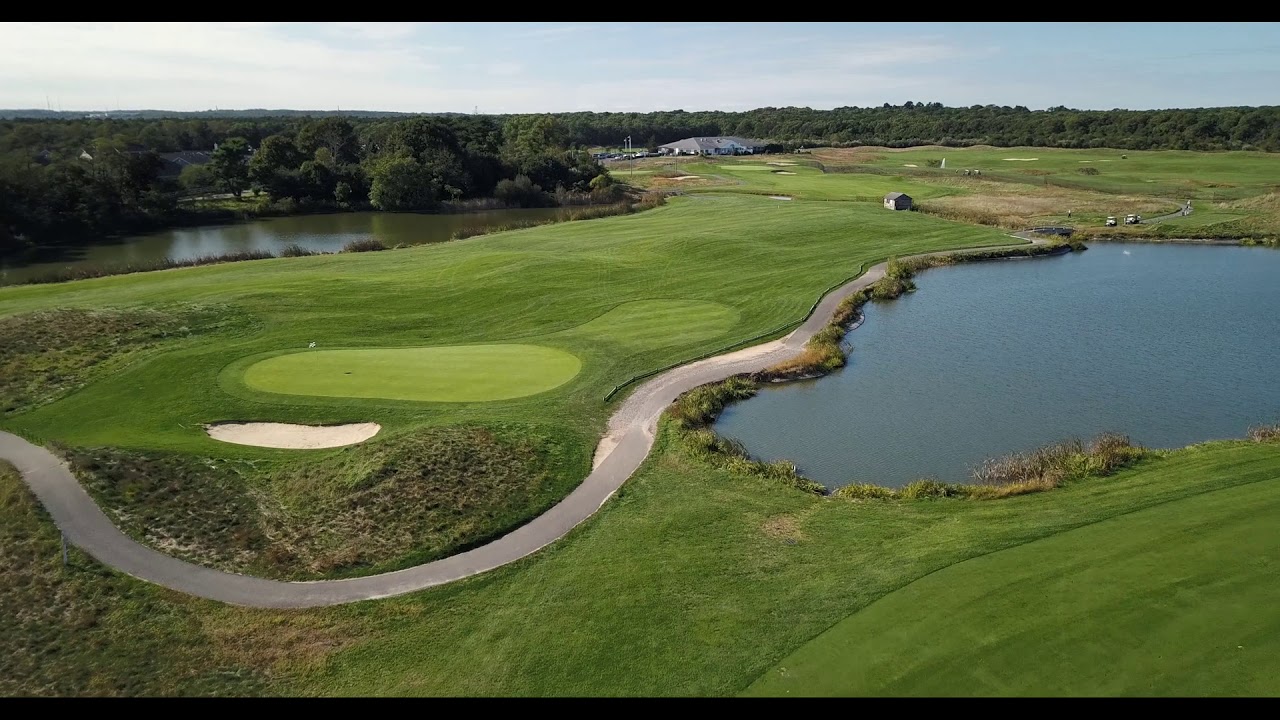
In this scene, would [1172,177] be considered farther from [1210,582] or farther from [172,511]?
[172,511]

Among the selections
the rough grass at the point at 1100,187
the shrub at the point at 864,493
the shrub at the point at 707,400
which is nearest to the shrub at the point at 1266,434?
the shrub at the point at 864,493

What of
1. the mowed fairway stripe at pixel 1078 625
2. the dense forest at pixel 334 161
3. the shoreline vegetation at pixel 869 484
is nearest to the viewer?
the mowed fairway stripe at pixel 1078 625

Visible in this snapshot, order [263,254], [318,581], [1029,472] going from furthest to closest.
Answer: [263,254] → [1029,472] → [318,581]

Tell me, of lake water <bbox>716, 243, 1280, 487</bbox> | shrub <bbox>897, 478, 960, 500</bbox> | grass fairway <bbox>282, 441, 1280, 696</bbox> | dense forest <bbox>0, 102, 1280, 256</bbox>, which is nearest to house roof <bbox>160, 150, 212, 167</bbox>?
dense forest <bbox>0, 102, 1280, 256</bbox>

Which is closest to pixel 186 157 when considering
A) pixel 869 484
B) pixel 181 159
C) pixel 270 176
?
pixel 181 159

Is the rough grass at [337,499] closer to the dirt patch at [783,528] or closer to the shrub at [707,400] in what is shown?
the shrub at [707,400]

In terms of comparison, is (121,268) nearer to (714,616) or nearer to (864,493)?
(864,493)
